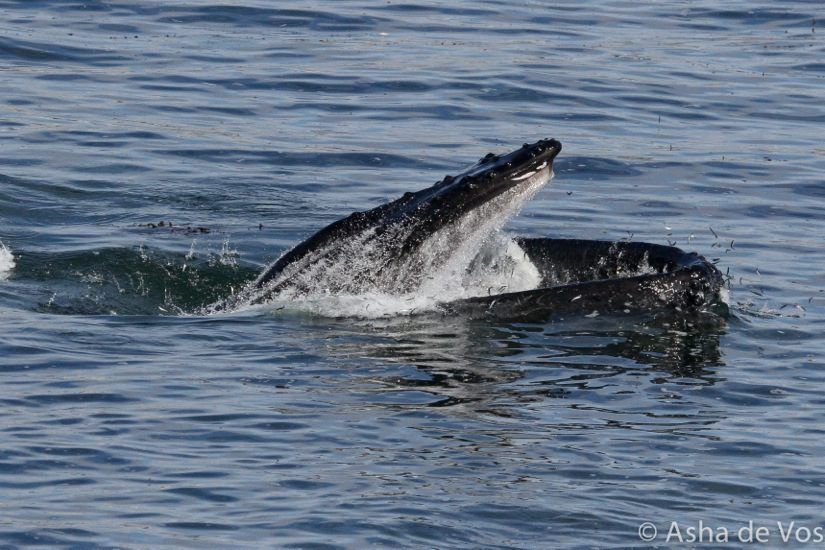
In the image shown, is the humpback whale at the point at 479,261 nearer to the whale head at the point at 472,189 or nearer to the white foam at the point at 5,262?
the whale head at the point at 472,189

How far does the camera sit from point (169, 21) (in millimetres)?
25641

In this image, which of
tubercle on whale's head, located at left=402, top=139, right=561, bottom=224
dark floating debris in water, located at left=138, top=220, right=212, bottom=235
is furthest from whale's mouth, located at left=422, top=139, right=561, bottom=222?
dark floating debris in water, located at left=138, top=220, right=212, bottom=235

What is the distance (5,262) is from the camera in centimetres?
1315

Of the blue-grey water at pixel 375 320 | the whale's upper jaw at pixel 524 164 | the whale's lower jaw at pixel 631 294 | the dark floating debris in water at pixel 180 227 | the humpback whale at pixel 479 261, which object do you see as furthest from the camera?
the dark floating debris in water at pixel 180 227

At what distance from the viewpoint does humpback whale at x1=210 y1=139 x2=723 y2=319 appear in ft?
34.7

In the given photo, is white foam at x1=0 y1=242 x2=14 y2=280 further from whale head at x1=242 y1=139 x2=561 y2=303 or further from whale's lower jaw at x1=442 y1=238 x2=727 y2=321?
whale's lower jaw at x1=442 y1=238 x2=727 y2=321

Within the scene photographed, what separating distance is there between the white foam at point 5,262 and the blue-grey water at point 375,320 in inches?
5.9

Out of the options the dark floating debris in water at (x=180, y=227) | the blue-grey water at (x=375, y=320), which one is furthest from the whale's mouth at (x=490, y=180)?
the dark floating debris in water at (x=180, y=227)

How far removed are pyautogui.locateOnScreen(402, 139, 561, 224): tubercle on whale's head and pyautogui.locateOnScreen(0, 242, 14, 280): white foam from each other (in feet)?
12.5

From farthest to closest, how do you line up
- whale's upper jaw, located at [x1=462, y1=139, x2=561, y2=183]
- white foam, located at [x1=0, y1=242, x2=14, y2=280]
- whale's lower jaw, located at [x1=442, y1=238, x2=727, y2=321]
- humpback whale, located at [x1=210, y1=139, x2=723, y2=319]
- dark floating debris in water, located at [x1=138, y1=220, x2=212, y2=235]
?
dark floating debris in water, located at [x1=138, y1=220, x2=212, y2=235]
white foam, located at [x1=0, y1=242, x2=14, y2=280]
whale's lower jaw, located at [x1=442, y1=238, x2=727, y2=321]
humpback whale, located at [x1=210, y1=139, x2=723, y2=319]
whale's upper jaw, located at [x1=462, y1=139, x2=561, y2=183]

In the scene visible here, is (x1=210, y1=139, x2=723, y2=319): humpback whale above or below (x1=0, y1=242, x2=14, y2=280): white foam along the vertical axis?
above

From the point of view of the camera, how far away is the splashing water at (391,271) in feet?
35.0

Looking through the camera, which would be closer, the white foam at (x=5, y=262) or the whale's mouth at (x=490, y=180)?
the whale's mouth at (x=490, y=180)

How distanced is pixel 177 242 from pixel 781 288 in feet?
16.5
